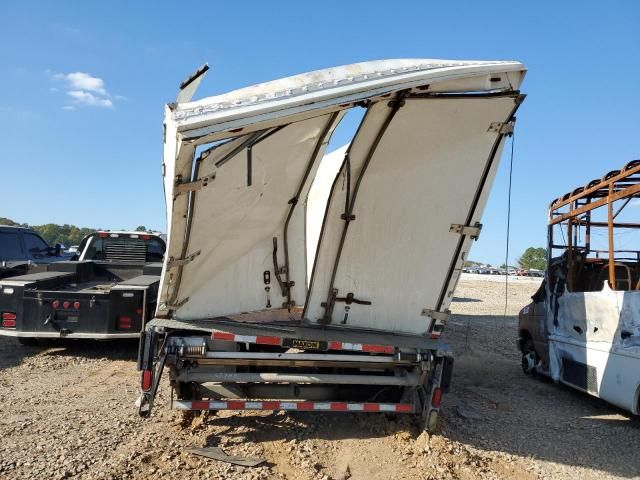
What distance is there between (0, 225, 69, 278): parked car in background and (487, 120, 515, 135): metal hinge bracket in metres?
8.11

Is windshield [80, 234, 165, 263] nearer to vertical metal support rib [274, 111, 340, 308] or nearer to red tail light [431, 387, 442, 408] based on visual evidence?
vertical metal support rib [274, 111, 340, 308]

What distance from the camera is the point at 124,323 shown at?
709cm

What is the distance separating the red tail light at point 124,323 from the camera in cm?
709

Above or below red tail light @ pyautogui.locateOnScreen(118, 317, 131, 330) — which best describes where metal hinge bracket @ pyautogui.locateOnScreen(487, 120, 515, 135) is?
above

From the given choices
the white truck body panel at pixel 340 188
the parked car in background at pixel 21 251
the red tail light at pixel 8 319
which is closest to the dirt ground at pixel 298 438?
→ the red tail light at pixel 8 319

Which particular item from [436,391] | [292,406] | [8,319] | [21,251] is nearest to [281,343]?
[292,406]

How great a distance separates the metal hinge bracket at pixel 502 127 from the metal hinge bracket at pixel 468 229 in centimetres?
96

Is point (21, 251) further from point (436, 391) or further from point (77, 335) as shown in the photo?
point (436, 391)

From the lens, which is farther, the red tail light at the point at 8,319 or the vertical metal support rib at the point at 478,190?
the red tail light at the point at 8,319

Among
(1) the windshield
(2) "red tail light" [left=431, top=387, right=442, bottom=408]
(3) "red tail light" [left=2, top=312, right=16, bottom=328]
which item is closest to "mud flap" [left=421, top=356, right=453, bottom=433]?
(2) "red tail light" [left=431, top=387, right=442, bottom=408]

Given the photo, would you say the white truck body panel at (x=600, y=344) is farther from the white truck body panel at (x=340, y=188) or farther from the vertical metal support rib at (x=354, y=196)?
the vertical metal support rib at (x=354, y=196)

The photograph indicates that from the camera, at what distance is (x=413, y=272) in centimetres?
535

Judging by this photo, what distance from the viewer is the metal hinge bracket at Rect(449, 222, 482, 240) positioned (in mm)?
5090

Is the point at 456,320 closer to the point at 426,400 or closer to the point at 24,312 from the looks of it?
the point at 426,400
